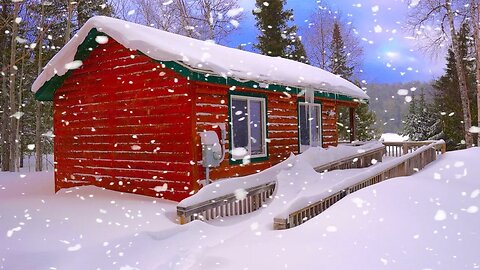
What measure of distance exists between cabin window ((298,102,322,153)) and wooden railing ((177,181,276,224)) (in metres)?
5.02

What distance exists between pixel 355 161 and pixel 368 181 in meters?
3.93

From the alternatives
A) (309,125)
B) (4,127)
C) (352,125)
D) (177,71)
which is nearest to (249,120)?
(177,71)

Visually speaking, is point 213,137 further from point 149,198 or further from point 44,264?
point 44,264

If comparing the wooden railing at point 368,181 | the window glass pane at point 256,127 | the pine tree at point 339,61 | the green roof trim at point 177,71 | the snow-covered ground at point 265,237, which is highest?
the pine tree at point 339,61

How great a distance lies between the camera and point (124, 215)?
289 inches

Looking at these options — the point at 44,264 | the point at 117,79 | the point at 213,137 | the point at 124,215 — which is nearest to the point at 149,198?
the point at 124,215

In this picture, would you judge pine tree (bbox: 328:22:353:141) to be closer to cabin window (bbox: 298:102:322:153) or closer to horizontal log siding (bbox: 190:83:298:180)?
cabin window (bbox: 298:102:322:153)

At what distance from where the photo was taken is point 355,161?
39.9 ft

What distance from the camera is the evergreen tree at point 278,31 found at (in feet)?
100

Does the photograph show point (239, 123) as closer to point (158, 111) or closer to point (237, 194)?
point (158, 111)

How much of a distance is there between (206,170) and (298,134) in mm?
5006

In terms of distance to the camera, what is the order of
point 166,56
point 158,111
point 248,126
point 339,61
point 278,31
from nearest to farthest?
point 166,56
point 158,111
point 248,126
point 278,31
point 339,61

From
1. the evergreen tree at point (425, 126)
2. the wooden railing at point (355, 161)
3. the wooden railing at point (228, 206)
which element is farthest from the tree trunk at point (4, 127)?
the evergreen tree at point (425, 126)

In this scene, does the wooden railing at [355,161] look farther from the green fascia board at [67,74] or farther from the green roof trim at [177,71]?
the green fascia board at [67,74]
